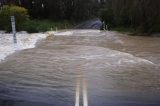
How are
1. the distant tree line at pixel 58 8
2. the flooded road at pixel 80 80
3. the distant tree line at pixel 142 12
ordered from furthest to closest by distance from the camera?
1. the distant tree line at pixel 58 8
2. the distant tree line at pixel 142 12
3. the flooded road at pixel 80 80

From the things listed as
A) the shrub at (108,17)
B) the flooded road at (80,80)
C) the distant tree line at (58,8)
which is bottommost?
the flooded road at (80,80)

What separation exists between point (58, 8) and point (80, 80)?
55.3 metres

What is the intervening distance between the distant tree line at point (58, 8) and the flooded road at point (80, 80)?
42.7m

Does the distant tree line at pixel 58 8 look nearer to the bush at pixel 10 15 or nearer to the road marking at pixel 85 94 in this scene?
the bush at pixel 10 15

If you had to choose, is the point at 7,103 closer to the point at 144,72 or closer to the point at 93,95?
the point at 93,95

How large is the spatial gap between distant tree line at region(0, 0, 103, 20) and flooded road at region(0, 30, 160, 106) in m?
42.7

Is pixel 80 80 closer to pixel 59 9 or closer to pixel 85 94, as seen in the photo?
pixel 85 94

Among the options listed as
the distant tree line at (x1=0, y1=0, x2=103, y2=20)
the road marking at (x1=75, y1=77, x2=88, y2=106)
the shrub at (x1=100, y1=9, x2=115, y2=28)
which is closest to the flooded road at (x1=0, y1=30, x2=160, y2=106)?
the road marking at (x1=75, y1=77, x2=88, y2=106)

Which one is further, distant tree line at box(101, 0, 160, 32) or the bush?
the bush

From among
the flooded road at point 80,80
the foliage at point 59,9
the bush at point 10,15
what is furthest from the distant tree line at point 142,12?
the foliage at point 59,9

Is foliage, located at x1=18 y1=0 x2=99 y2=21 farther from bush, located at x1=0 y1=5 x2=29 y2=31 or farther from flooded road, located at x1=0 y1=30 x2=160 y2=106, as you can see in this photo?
flooded road, located at x1=0 y1=30 x2=160 y2=106

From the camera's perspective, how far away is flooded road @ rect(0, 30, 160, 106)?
9797mm

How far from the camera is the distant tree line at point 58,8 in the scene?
216ft

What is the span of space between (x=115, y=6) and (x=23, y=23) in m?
11.8
